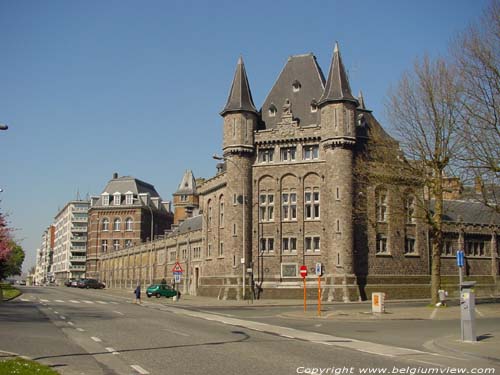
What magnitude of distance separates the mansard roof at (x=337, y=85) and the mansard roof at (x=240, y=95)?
6.53m

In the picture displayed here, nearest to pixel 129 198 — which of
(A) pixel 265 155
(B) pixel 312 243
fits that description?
(A) pixel 265 155

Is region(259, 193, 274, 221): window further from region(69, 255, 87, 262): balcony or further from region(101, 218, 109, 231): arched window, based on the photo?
region(69, 255, 87, 262): balcony

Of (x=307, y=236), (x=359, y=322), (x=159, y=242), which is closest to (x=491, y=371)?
(x=359, y=322)

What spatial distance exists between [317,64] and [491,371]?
45.8 m

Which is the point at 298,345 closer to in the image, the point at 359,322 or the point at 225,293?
the point at 359,322

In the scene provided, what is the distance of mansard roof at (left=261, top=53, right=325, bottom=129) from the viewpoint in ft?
171

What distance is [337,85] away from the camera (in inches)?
1917

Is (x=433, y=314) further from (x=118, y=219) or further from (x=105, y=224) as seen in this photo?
(x=105, y=224)

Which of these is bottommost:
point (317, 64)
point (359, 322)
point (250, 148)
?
point (359, 322)

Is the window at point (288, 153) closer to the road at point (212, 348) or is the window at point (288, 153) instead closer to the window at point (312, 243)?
the window at point (312, 243)

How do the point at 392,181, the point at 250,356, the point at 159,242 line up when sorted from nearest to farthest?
1. the point at 250,356
2. the point at 392,181
3. the point at 159,242

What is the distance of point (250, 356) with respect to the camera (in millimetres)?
13430

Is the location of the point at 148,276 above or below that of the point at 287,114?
below

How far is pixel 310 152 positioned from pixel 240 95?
7853 millimetres
